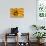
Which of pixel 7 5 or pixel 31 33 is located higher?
pixel 7 5

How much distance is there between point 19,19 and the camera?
7.21 metres

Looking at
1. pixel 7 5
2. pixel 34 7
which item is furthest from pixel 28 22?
pixel 7 5

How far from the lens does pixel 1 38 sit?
727 cm

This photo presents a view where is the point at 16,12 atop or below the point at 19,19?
atop

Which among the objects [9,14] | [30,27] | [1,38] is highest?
[9,14]

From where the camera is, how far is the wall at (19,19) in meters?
7.17

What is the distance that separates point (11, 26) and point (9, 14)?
501 millimetres

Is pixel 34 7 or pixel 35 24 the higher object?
pixel 34 7

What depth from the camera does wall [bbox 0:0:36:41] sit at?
23.5 feet

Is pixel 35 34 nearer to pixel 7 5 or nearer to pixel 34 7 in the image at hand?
A: pixel 34 7

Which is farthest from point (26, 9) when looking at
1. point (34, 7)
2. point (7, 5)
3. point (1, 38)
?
point (1, 38)

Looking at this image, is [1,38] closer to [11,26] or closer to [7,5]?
[11,26]

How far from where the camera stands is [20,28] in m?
7.25

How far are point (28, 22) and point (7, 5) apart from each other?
1106 mm
